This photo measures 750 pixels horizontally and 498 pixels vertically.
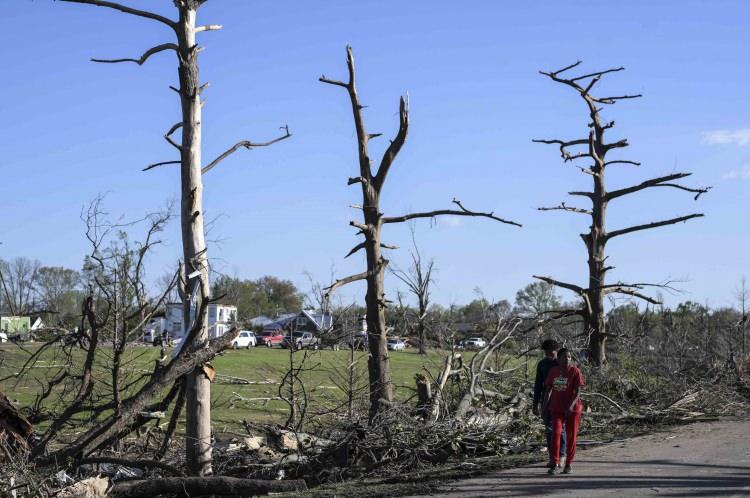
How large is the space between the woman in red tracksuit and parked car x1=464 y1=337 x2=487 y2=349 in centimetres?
559

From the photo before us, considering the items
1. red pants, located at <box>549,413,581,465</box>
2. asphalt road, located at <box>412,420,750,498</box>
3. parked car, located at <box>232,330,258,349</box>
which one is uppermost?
parked car, located at <box>232,330,258,349</box>

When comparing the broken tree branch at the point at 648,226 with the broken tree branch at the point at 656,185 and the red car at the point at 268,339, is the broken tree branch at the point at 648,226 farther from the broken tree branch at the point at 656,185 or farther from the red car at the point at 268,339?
the red car at the point at 268,339

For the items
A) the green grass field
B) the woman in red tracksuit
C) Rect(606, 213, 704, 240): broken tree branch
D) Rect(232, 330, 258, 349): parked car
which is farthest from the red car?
the woman in red tracksuit

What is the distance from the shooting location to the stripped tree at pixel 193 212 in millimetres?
11312

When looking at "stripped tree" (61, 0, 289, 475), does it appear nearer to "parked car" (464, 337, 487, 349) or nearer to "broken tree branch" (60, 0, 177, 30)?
"broken tree branch" (60, 0, 177, 30)

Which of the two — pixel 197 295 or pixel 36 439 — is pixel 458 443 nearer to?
pixel 197 295

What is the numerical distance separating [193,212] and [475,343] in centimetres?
834

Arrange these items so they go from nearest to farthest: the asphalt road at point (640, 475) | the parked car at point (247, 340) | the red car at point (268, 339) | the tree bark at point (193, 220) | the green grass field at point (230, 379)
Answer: the asphalt road at point (640, 475), the tree bark at point (193, 220), the green grass field at point (230, 379), the parked car at point (247, 340), the red car at point (268, 339)

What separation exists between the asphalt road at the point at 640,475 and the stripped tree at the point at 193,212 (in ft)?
10.9

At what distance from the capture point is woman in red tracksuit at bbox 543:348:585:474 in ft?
34.5

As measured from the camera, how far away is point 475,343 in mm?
18094

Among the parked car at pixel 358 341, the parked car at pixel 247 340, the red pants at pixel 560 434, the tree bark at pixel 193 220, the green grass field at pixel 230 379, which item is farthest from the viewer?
the parked car at pixel 247 340

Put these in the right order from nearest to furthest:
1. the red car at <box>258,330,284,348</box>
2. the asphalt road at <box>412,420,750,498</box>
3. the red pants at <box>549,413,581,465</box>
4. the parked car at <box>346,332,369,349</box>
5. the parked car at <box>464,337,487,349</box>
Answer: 1. the asphalt road at <box>412,420,750,498</box>
2. the red pants at <box>549,413,581,465</box>
3. the parked car at <box>346,332,369,349</box>
4. the parked car at <box>464,337,487,349</box>
5. the red car at <box>258,330,284,348</box>

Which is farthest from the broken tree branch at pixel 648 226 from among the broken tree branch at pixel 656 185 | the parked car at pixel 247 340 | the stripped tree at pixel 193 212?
the parked car at pixel 247 340
